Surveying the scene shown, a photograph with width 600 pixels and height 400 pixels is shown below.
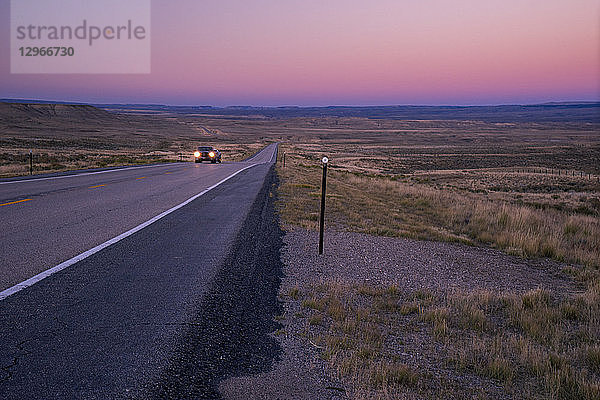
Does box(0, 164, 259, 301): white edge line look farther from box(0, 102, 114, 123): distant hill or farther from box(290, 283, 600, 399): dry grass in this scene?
box(0, 102, 114, 123): distant hill

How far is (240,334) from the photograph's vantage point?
4.45m

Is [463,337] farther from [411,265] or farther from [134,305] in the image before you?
[134,305]

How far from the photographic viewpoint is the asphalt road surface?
11.5 feet

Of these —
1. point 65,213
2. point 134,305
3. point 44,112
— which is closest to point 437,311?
point 134,305

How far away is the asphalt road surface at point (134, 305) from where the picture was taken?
3.51m

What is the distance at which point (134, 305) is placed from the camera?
4977 mm

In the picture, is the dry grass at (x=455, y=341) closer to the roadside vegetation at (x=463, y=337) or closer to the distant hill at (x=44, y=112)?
the roadside vegetation at (x=463, y=337)

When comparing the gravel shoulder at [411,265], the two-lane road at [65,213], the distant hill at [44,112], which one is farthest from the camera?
the distant hill at [44,112]

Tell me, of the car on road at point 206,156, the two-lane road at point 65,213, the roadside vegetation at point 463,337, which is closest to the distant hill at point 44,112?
the car on road at point 206,156

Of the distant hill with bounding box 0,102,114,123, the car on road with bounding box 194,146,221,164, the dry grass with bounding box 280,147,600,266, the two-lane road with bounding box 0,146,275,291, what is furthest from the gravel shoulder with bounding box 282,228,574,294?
the distant hill with bounding box 0,102,114,123

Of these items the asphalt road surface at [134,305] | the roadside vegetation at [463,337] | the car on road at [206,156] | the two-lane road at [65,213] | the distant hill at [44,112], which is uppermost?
the distant hill at [44,112]

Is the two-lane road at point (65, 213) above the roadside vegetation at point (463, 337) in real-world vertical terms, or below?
above

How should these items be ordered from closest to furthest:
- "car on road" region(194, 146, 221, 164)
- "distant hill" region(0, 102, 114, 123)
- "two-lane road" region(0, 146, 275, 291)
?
1. "two-lane road" region(0, 146, 275, 291)
2. "car on road" region(194, 146, 221, 164)
3. "distant hill" region(0, 102, 114, 123)

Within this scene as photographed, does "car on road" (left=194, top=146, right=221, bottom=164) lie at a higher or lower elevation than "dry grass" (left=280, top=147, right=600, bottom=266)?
higher
